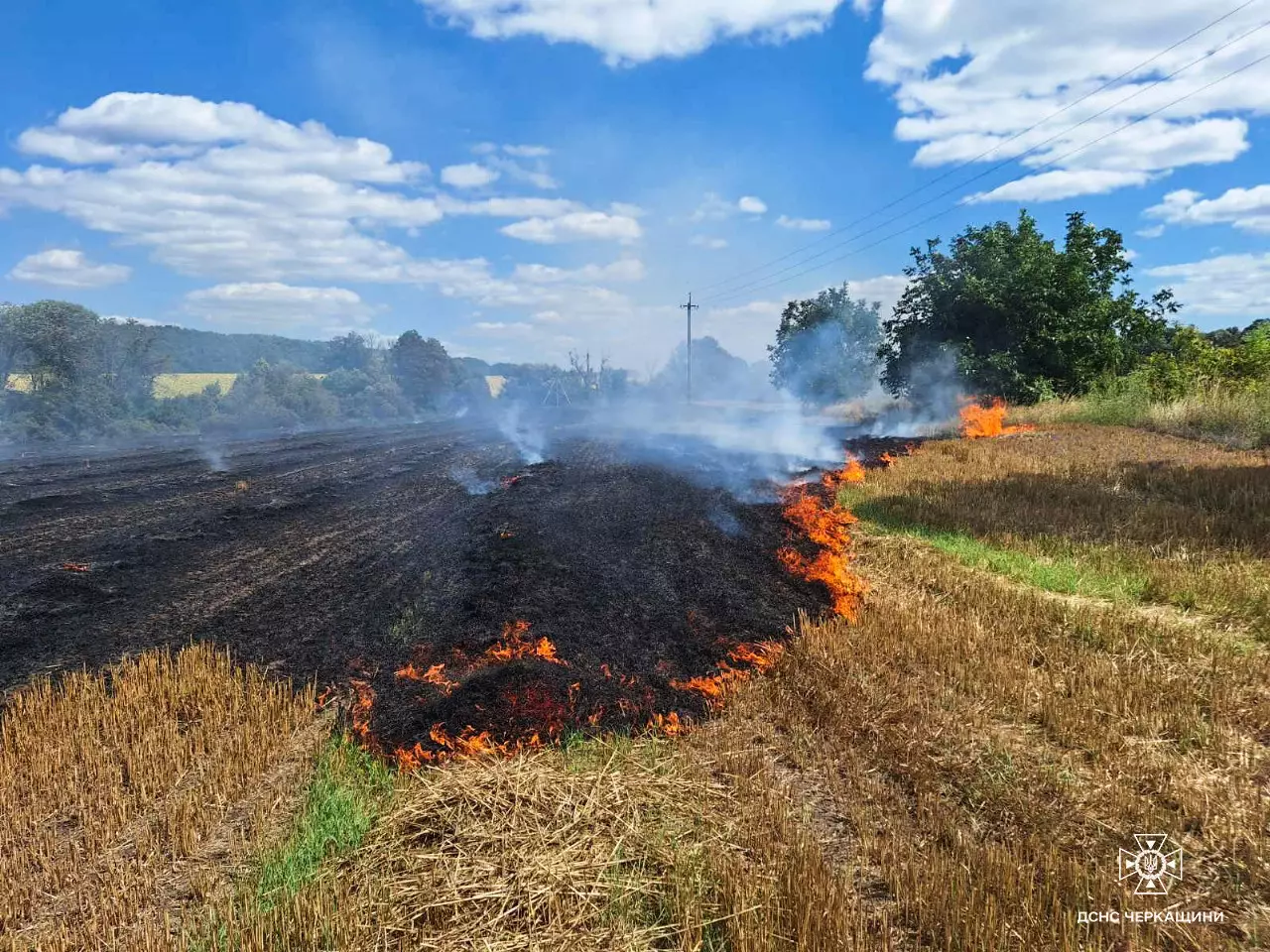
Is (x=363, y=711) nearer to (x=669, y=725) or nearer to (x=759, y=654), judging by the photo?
(x=669, y=725)

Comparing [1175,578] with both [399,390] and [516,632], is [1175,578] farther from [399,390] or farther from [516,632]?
[399,390]

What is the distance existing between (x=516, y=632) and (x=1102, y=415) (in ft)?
75.4

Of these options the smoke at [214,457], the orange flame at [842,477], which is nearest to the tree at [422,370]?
the smoke at [214,457]

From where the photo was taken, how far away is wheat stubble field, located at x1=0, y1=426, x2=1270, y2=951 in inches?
128

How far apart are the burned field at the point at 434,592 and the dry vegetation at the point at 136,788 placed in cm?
65

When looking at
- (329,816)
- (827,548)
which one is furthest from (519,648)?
(827,548)

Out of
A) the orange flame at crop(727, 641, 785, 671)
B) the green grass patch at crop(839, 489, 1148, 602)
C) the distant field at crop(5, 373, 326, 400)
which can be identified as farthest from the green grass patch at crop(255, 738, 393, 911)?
the distant field at crop(5, 373, 326, 400)

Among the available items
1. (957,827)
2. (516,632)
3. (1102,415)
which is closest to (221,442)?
(516,632)

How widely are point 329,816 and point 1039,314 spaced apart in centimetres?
3142

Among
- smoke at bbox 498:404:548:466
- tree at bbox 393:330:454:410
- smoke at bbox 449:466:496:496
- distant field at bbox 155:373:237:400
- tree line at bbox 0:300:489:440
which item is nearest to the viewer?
smoke at bbox 449:466:496:496

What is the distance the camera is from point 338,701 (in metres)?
5.72

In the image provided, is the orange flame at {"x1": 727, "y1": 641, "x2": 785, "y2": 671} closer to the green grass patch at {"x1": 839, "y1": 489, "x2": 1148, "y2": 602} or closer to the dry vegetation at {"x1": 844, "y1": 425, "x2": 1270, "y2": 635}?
the green grass patch at {"x1": 839, "y1": 489, "x2": 1148, "y2": 602}

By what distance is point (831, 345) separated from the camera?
49375mm

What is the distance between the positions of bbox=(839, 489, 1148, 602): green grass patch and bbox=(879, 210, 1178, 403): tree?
69.6ft
